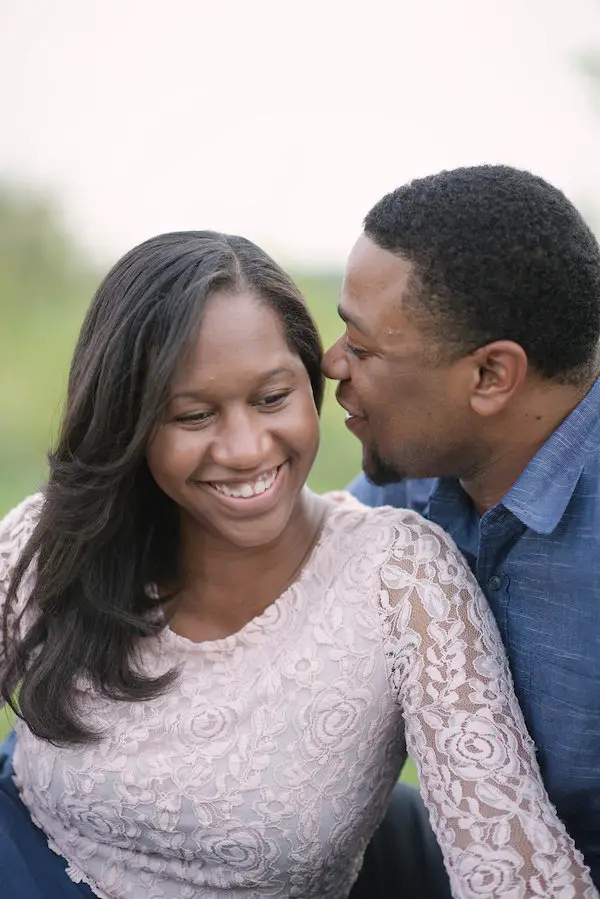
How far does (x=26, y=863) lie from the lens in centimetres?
230

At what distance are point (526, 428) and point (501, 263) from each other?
1.24 feet

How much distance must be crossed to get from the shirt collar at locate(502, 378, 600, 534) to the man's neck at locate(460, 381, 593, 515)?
29mm

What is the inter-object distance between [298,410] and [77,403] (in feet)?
1.58

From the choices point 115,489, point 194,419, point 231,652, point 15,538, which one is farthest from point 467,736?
point 15,538

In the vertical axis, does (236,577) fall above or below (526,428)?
below

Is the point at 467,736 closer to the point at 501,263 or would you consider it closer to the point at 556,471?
the point at 556,471

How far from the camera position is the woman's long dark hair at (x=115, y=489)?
2205mm

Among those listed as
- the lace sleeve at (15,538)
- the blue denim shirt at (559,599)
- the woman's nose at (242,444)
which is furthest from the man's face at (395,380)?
the lace sleeve at (15,538)

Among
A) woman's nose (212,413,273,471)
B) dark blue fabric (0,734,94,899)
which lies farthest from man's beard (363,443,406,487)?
dark blue fabric (0,734,94,899)

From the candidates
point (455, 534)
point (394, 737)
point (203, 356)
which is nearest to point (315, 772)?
point (394, 737)

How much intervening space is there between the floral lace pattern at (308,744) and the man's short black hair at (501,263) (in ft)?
1.50

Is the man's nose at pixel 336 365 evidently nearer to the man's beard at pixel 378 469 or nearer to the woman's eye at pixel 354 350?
the woman's eye at pixel 354 350

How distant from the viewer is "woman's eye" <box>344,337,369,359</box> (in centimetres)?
240

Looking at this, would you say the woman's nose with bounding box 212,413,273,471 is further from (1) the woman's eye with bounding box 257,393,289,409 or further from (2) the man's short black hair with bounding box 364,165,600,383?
(2) the man's short black hair with bounding box 364,165,600,383
